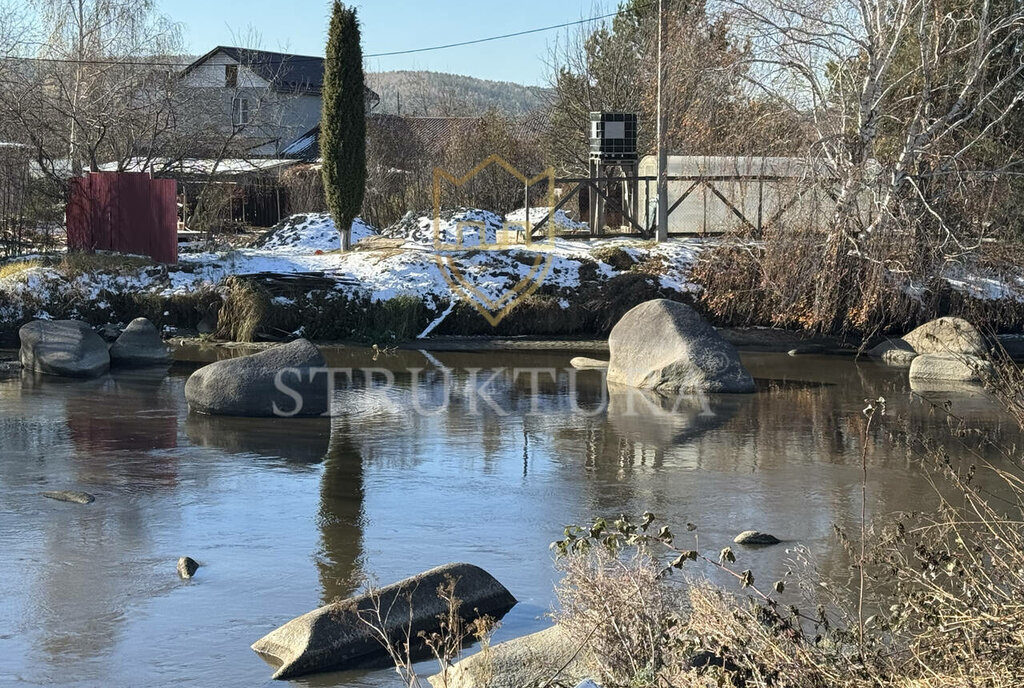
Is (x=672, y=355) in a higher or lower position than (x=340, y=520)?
higher

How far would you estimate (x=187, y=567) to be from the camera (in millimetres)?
8109

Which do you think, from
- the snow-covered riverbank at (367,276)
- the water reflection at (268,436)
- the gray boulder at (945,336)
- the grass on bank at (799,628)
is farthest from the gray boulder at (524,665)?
the snow-covered riverbank at (367,276)

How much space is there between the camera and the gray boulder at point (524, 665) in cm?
560

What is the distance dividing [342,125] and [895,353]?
11.7 m

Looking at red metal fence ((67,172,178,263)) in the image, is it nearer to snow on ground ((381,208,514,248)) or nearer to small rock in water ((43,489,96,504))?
snow on ground ((381,208,514,248))

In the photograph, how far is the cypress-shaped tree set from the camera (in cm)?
2453

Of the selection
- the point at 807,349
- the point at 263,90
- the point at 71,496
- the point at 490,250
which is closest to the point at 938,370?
the point at 807,349

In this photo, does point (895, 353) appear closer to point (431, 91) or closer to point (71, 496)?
point (71, 496)

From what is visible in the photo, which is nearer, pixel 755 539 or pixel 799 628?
pixel 799 628

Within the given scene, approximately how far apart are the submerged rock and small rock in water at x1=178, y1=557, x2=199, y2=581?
10.5 metres

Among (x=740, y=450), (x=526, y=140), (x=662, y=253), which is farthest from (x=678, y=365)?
(x=526, y=140)

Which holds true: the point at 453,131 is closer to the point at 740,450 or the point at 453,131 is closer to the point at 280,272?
the point at 280,272

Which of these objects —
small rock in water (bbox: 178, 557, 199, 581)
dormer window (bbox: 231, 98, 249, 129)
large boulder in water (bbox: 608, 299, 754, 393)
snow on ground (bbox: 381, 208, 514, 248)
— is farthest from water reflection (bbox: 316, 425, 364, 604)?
dormer window (bbox: 231, 98, 249, 129)

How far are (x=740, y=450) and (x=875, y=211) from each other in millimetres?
8897
